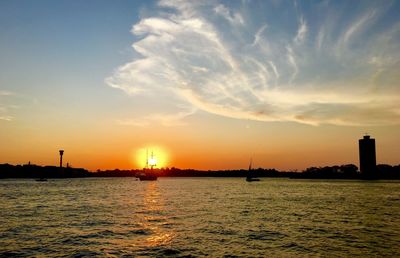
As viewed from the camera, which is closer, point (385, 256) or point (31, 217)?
point (385, 256)

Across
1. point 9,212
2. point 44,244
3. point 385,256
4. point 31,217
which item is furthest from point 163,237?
point 9,212

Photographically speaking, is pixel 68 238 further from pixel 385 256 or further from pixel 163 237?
pixel 385 256

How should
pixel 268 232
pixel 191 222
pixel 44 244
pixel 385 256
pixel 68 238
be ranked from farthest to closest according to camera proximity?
pixel 191 222, pixel 268 232, pixel 68 238, pixel 44 244, pixel 385 256

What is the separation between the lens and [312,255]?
31.5 meters

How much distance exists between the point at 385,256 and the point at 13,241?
3632 centimetres

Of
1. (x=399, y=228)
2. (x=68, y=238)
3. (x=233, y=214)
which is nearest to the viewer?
(x=68, y=238)

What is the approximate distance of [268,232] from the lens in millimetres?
43406

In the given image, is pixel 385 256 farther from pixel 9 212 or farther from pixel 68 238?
pixel 9 212

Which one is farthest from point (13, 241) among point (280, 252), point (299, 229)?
point (299, 229)

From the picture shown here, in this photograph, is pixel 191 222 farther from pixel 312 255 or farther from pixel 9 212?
pixel 9 212

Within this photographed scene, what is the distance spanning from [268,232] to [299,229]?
5175 millimetres

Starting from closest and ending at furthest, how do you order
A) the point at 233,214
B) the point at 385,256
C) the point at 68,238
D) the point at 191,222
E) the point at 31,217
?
1. the point at 385,256
2. the point at 68,238
3. the point at 191,222
4. the point at 31,217
5. the point at 233,214

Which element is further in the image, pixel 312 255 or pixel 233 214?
pixel 233 214

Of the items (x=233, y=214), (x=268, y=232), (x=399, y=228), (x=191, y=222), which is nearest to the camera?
(x=268, y=232)
